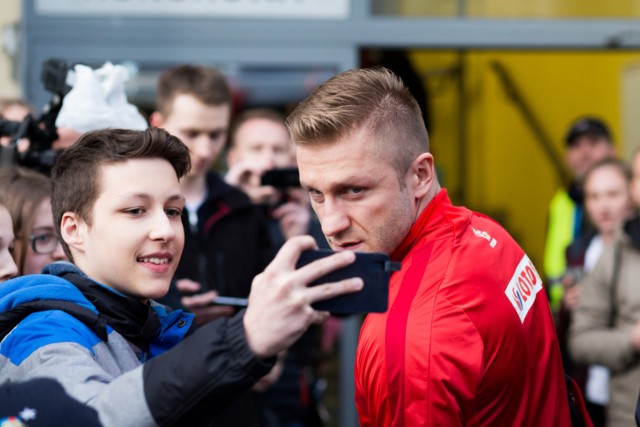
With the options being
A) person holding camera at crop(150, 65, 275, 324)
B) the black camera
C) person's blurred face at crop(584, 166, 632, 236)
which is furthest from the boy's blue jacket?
person's blurred face at crop(584, 166, 632, 236)

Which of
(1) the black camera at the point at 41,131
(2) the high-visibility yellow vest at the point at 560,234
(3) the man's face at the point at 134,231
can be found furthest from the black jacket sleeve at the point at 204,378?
(2) the high-visibility yellow vest at the point at 560,234

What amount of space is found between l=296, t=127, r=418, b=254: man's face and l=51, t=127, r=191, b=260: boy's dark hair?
33 cm

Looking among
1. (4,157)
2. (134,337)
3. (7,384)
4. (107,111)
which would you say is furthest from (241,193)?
(7,384)

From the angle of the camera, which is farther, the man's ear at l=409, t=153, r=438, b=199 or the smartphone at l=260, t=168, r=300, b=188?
the smartphone at l=260, t=168, r=300, b=188

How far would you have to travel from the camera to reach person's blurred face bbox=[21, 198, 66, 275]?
270 cm

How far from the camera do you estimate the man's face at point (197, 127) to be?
12.9ft

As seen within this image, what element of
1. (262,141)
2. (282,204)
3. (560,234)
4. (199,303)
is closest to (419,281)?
(199,303)

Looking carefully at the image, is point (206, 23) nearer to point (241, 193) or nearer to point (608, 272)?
point (241, 193)

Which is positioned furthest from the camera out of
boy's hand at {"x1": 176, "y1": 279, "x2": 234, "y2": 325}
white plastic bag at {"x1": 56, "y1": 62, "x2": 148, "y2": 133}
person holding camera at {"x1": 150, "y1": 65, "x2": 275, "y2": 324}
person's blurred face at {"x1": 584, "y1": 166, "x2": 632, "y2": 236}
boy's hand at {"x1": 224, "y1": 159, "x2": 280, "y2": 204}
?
person's blurred face at {"x1": 584, "y1": 166, "x2": 632, "y2": 236}

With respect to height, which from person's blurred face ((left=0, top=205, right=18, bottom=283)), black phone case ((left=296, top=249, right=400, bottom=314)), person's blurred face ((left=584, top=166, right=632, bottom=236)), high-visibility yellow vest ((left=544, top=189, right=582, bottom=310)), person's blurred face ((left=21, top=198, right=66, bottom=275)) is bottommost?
high-visibility yellow vest ((left=544, top=189, right=582, bottom=310))

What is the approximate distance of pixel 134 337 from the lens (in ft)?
6.31

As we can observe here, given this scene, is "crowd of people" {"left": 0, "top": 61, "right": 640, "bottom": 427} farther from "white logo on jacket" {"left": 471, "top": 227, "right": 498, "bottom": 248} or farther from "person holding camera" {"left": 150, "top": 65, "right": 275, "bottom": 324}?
A: "person holding camera" {"left": 150, "top": 65, "right": 275, "bottom": 324}

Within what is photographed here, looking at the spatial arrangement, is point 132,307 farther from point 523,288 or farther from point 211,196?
point 211,196

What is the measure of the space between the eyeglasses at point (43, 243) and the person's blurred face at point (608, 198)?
3.19 m
